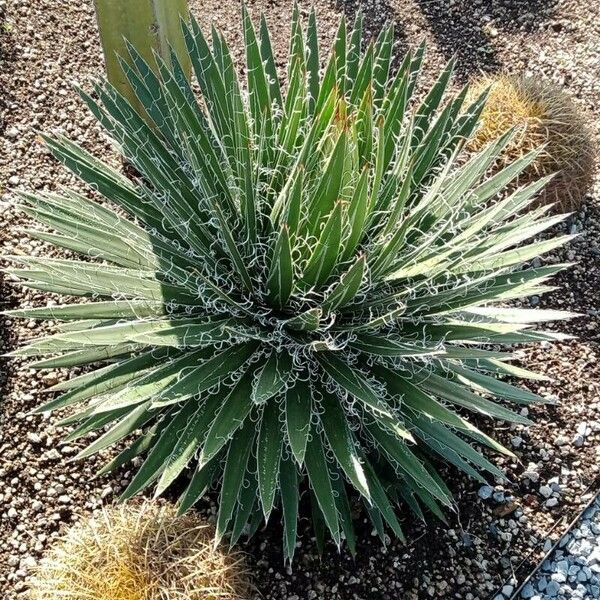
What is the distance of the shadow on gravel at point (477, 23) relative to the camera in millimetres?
4168

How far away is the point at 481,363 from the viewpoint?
2.29m

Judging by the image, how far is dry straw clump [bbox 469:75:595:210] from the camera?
3316mm

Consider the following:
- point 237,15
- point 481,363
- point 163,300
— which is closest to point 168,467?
point 163,300

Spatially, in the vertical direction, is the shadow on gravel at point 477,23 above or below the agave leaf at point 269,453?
above

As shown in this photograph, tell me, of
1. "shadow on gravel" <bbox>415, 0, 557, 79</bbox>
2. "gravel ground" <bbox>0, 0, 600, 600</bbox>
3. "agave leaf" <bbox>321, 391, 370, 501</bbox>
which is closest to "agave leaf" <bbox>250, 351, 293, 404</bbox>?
"agave leaf" <bbox>321, 391, 370, 501</bbox>

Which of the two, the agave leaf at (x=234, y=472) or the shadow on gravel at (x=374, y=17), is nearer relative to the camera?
the agave leaf at (x=234, y=472)

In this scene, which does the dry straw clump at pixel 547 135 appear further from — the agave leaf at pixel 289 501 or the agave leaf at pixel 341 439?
the agave leaf at pixel 289 501

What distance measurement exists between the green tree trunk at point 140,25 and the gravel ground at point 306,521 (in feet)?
1.68

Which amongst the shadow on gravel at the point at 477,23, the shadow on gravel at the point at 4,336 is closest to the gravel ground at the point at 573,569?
the shadow on gravel at the point at 4,336

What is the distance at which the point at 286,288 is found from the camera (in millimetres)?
1915

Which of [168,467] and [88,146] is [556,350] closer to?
[168,467]

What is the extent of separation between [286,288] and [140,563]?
0.83m

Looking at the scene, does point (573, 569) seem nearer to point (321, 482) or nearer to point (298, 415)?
point (321, 482)

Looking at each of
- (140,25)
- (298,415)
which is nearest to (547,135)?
(140,25)
